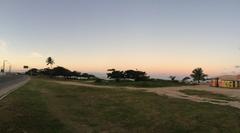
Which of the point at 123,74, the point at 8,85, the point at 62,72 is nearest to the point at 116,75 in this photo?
the point at 123,74

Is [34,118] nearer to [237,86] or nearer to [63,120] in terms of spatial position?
[63,120]

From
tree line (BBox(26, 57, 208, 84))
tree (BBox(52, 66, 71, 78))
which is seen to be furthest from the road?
tree (BBox(52, 66, 71, 78))

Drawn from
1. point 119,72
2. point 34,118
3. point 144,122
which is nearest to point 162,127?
point 144,122

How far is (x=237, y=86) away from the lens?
82.6m

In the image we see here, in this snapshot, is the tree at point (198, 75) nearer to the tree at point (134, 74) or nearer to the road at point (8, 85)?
the tree at point (134, 74)

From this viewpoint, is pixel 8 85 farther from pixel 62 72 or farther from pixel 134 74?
pixel 62 72

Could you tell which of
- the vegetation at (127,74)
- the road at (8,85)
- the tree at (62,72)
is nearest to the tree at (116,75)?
the vegetation at (127,74)

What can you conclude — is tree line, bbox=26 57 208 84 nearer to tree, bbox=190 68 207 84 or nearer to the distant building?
tree, bbox=190 68 207 84

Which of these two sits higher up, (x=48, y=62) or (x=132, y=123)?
(x=48, y=62)

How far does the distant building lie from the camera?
8300 cm

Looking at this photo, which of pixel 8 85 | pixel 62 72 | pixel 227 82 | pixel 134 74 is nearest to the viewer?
pixel 8 85

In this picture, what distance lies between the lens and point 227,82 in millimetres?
85688

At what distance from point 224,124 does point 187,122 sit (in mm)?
2202

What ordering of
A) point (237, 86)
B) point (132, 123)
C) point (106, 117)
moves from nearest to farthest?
point (132, 123) < point (106, 117) < point (237, 86)
